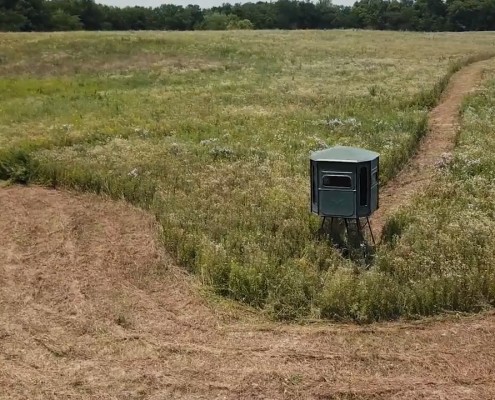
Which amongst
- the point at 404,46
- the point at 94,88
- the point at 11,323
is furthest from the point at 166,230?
the point at 404,46

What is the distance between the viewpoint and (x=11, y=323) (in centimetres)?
741

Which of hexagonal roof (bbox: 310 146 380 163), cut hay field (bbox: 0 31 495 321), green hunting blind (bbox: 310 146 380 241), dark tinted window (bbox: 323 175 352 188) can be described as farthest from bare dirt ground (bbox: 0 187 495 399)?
hexagonal roof (bbox: 310 146 380 163)

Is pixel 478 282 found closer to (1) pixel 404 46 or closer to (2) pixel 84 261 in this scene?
(2) pixel 84 261

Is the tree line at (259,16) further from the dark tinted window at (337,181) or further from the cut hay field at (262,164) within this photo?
the dark tinted window at (337,181)

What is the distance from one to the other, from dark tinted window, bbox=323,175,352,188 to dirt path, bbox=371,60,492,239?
1.35 m

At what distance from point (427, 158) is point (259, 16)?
9874cm

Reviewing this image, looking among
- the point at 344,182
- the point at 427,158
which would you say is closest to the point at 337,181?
the point at 344,182

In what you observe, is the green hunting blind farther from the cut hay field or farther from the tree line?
the tree line

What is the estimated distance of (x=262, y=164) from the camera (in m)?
13.7

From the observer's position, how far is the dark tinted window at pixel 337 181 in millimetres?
8602

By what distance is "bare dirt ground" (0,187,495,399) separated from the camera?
19.6ft

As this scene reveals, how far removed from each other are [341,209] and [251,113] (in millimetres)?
12566

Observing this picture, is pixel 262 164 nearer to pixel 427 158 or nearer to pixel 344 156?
pixel 427 158

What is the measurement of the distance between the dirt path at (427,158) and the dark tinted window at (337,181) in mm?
1355
